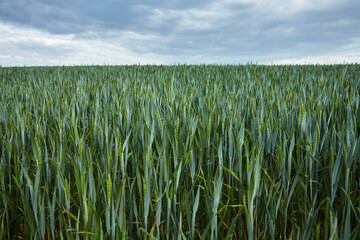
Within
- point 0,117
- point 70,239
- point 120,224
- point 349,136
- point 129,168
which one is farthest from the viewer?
point 0,117

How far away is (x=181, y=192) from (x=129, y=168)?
0.33 m

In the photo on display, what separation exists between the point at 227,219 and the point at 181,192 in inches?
8.1

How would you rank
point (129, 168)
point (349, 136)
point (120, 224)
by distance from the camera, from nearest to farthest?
1. point (120, 224)
2. point (349, 136)
3. point (129, 168)

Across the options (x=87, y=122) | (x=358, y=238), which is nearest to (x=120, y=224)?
(x=358, y=238)

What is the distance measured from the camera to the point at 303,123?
1331 millimetres

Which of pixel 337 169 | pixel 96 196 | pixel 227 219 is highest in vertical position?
pixel 337 169

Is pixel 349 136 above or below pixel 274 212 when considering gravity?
above

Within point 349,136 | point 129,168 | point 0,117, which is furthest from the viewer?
point 0,117

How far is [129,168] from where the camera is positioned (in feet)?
4.29

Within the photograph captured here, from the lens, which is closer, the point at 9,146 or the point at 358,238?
the point at 358,238

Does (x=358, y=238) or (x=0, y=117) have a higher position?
(x=0, y=117)

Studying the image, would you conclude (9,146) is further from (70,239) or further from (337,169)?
(337,169)

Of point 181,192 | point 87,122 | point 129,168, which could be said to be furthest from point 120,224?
point 87,122

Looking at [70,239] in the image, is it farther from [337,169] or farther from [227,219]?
[337,169]
